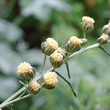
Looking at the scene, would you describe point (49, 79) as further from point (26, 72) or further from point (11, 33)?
point (11, 33)

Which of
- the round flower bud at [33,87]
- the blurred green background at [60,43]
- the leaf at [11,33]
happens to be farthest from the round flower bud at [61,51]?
the leaf at [11,33]

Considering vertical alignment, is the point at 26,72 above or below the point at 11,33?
below

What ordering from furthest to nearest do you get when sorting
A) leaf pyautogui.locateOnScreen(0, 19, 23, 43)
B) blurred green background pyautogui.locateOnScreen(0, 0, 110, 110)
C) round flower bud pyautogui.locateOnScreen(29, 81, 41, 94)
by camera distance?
leaf pyautogui.locateOnScreen(0, 19, 23, 43) < blurred green background pyautogui.locateOnScreen(0, 0, 110, 110) < round flower bud pyautogui.locateOnScreen(29, 81, 41, 94)

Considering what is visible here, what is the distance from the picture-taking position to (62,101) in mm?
2596

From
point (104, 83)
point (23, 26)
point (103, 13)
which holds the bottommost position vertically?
point (104, 83)

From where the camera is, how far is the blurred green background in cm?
223

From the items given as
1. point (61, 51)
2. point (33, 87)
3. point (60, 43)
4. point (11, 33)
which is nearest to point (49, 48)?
point (61, 51)

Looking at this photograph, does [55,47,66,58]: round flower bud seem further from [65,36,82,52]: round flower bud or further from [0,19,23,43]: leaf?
[0,19,23,43]: leaf

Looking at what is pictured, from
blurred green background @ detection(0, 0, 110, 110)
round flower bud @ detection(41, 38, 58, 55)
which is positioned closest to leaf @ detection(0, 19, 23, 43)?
blurred green background @ detection(0, 0, 110, 110)

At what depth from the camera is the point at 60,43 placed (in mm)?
3158

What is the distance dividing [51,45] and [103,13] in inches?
106

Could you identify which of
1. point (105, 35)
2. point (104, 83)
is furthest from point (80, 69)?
point (105, 35)

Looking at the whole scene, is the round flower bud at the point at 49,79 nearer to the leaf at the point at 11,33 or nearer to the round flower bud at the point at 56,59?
the round flower bud at the point at 56,59

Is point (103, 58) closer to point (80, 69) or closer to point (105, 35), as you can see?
point (80, 69)
